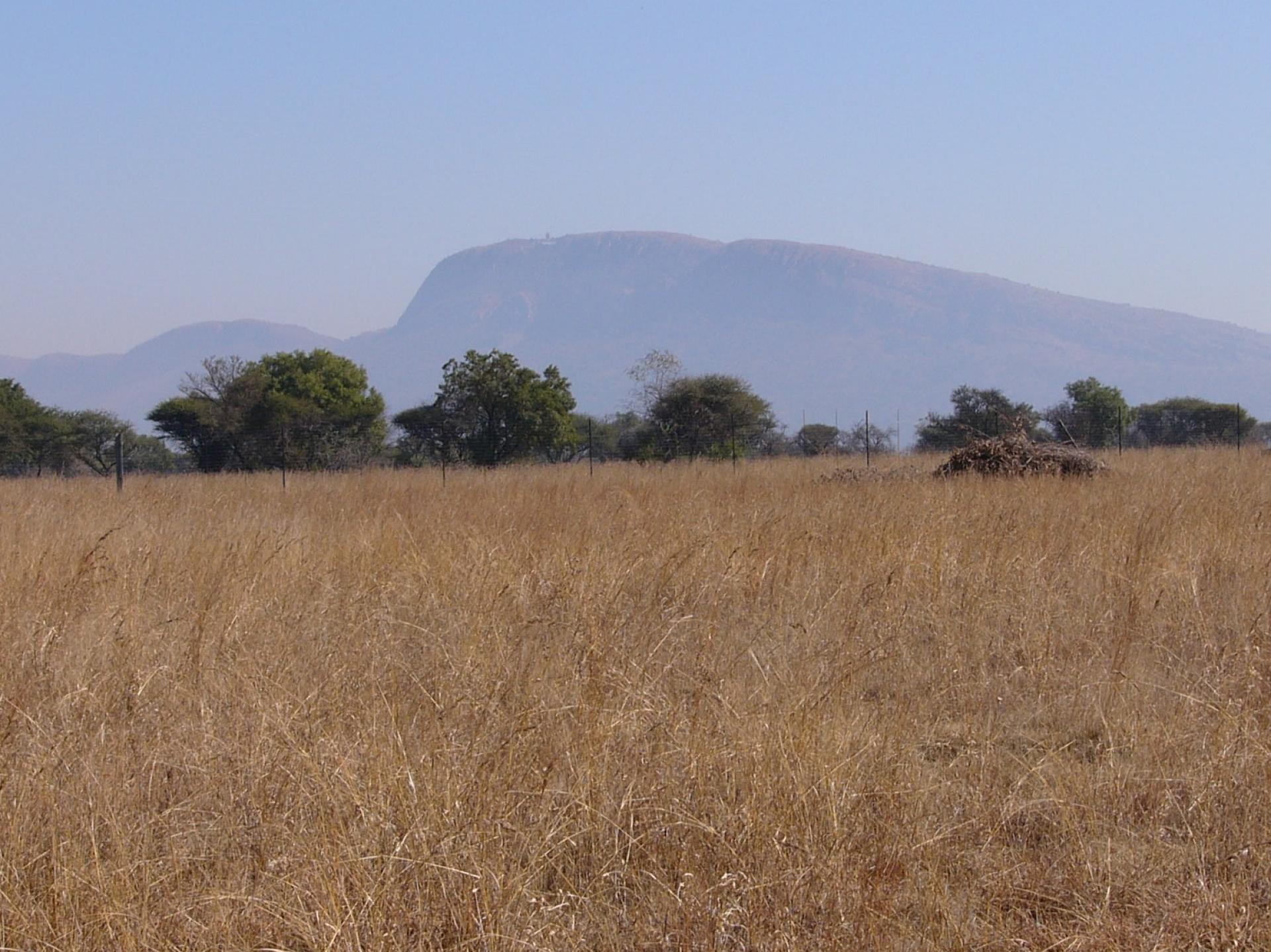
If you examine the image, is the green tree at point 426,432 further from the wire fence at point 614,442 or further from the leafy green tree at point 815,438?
the leafy green tree at point 815,438

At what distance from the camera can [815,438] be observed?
4109 cm

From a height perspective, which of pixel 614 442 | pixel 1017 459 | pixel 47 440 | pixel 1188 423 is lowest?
pixel 1017 459

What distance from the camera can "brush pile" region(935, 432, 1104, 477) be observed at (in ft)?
44.6

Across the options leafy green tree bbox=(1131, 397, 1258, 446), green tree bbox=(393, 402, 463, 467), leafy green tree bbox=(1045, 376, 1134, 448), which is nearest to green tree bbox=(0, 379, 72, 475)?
green tree bbox=(393, 402, 463, 467)

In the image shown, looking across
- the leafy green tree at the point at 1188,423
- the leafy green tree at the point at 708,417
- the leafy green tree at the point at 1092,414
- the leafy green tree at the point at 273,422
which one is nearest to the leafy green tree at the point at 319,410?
the leafy green tree at the point at 273,422

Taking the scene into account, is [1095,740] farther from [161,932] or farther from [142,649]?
[142,649]

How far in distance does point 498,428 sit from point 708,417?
6516mm

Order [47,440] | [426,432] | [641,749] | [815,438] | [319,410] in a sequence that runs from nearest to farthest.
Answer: [641,749] < [426,432] < [47,440] < [319,410] < [815,438]

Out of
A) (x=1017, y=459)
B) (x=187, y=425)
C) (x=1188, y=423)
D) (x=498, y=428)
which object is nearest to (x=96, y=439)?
(x=187, y=425)

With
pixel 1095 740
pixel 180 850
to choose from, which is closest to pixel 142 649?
pixel 180 850

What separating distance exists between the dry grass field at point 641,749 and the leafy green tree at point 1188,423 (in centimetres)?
3108

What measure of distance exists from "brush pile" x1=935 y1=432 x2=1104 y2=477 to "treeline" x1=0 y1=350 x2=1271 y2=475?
14.1 metres

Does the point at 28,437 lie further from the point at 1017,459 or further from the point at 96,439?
the point at 1017,459

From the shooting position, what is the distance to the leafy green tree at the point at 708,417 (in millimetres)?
32219
